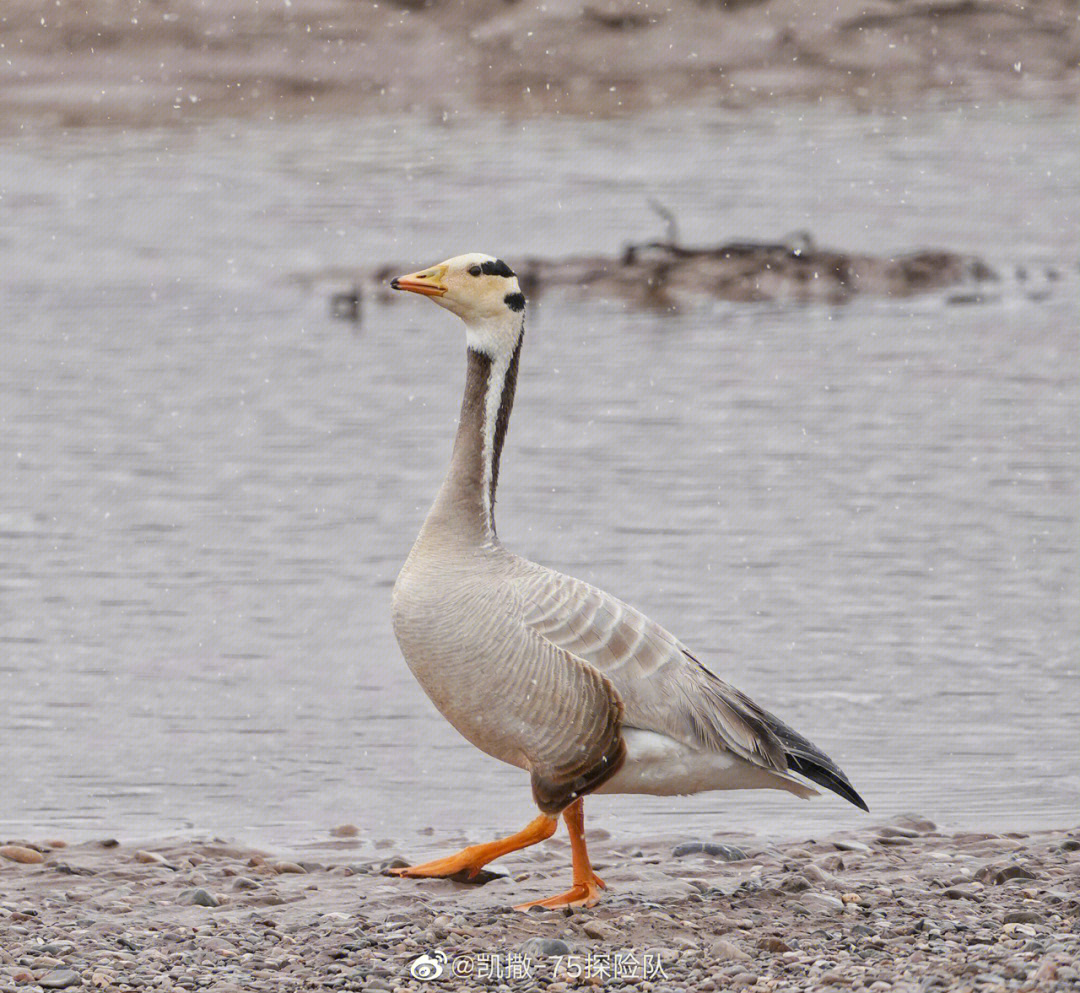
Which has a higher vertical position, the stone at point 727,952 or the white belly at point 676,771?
the white belly at point 676,771

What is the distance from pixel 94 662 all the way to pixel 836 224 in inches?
897

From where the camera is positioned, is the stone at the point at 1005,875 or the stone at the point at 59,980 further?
the stone at the point at 1005,875

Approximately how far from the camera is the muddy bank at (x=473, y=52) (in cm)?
5216

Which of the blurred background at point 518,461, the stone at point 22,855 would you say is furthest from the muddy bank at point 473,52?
the stone at point 22,855

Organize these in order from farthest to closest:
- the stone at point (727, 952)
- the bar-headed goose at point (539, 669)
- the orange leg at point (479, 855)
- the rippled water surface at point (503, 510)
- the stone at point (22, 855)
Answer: the rippled water surface at point (503, 510) < the stone at point (22, 855) < the orange leg at point (479, 855) < the bar-headed goose at point (539, 669) < the stone at point (727, 952)

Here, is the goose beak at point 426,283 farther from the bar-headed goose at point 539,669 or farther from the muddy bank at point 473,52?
the muddy bank at point 473,52

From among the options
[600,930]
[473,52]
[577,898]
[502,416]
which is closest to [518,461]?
[502,416]

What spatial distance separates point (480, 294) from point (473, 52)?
4798cm

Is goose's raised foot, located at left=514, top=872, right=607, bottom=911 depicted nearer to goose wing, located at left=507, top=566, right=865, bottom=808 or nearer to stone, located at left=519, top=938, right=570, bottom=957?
stone, located at left=519, top=938, right=570, bottom=957

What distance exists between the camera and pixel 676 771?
6.76m

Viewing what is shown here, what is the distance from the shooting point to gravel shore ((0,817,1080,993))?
5820mm

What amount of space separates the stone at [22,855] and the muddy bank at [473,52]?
4369 cm

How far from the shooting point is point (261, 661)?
1086cm

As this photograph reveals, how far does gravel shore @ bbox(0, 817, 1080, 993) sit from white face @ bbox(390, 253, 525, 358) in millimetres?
2055
